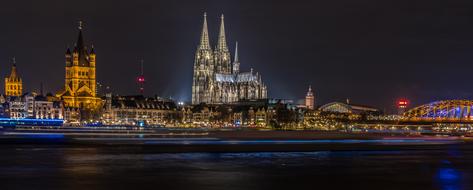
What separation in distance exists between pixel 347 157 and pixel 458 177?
14386 millimetres

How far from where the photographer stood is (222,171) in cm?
3584

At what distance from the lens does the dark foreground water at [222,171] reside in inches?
1182

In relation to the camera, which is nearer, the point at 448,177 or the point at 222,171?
the point at 448,177

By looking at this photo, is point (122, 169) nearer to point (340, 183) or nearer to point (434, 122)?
point (340, 183)

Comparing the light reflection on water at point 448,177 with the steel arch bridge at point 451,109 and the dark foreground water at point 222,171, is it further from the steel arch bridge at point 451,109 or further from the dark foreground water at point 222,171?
the steel arch bridge at point 451,109

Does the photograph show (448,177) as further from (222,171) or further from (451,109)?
(451,109)

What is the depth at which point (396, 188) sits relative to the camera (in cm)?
2956

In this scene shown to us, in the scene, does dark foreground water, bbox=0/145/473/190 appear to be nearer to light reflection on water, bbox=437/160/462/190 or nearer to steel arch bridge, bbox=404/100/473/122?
light reflection on water, bbox=437/160/462/190

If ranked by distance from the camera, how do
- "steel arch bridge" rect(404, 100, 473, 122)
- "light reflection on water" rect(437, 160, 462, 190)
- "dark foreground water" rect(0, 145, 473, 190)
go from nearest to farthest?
1. "dark foreground water" rect(0, 145, 473, 190)
2. "light reflection on water" rect(437, 160, 462, 190)
3. "steel arch bridge" rect(404, 100, 473, 122)

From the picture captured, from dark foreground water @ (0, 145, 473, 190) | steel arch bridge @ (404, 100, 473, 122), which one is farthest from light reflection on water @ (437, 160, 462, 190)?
steel arch bridge @ (404, 100, 473, 122)

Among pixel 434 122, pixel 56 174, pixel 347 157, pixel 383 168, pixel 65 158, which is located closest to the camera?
pixel 56 174

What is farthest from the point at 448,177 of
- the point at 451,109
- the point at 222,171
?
the point at 451,109

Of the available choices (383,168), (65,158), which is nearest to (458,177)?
(383,168)

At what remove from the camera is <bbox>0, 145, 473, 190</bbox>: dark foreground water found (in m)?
30.0
